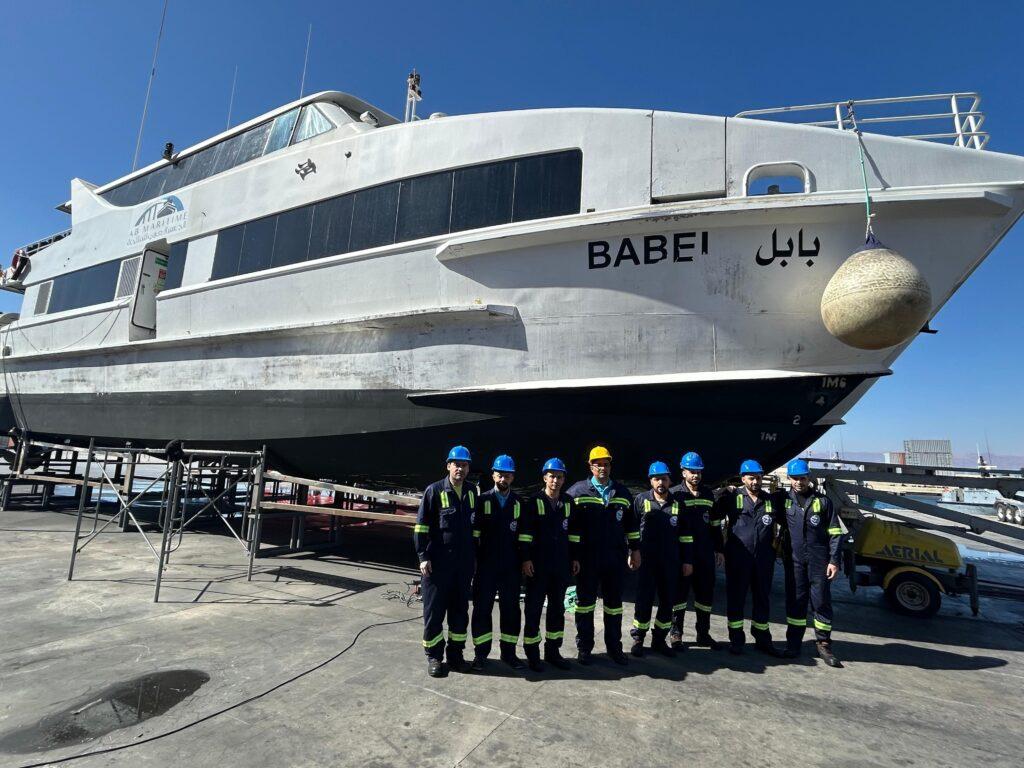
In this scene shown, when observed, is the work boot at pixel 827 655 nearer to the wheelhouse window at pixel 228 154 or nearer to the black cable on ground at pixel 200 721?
the black cable on ground at pixel 200 721

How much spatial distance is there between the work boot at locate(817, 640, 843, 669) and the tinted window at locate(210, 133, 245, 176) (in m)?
9.32

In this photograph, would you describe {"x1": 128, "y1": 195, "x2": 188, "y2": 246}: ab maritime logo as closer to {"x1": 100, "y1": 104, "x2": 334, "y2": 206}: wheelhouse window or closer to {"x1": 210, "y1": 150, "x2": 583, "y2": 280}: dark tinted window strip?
{"x1": 100, "y1": 104, "x2": 334, "y2": 206}: wheelhouse window

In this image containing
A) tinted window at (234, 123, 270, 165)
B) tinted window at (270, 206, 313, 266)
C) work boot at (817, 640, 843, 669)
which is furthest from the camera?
tinted window at (234, 123, 270, 165)

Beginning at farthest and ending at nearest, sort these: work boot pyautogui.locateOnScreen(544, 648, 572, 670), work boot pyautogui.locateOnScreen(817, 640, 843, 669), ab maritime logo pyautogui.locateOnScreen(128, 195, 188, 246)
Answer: ab maritime logo pyautogui.locateOnScreen(128, 195, 188, 246) → work boot pyautogui.locateOnScreen(817, 640, 843, 669) → work boot pyautogui.locateOnScreen(544, 648, 572, 670)

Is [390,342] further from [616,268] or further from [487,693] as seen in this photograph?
[487,693]

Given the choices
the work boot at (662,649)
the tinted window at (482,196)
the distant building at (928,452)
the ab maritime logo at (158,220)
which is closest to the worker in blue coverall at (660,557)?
the work boot at (662,649)

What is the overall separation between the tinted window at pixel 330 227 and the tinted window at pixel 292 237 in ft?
0.40

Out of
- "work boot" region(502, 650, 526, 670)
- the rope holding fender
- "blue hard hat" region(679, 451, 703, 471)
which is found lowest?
"work boot" region(502, 650, 526, 670)

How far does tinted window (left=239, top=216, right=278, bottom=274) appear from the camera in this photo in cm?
691

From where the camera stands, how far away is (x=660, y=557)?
3.98 metres

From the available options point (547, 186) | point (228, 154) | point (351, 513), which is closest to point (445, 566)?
point (351, 513)

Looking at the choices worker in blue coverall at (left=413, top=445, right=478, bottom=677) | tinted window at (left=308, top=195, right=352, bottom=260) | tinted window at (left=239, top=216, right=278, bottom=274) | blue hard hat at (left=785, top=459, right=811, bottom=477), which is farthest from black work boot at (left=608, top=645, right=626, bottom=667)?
tinted window at (left=239, top=216, right=278, bottom=274)

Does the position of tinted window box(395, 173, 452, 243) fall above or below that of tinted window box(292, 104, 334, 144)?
below

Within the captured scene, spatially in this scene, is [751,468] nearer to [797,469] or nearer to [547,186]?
[797,469]
